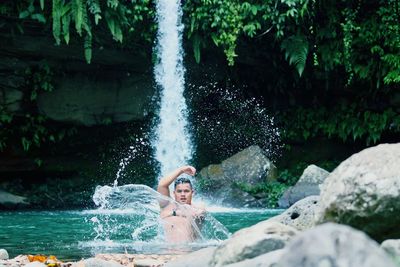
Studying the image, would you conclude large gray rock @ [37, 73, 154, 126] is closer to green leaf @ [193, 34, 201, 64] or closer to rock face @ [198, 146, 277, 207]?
green leaf @ [193, 34, 201, 64]

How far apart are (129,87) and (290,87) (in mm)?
3825

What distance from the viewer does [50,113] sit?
14766 mm

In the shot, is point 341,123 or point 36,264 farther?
point 341,123

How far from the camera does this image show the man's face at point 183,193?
6.45 metres

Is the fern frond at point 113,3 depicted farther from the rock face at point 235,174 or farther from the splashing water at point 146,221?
the splashing water at point 146,221

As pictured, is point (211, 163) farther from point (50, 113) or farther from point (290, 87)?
point (50, 113)

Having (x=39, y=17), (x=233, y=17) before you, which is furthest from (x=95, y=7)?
(x=233, y=17)

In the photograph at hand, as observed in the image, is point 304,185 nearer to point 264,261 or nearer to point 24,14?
point 24,14

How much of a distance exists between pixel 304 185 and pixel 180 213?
6250 millimetres

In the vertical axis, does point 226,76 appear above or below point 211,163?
above

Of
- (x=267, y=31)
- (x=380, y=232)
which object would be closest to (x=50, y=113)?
(x=267, y=31)

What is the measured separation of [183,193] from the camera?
645 cm

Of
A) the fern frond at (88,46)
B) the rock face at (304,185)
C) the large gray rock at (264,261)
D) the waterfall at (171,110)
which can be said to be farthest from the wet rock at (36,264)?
the waterfall at (171,110)

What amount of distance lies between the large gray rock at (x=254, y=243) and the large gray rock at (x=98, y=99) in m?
11.4
